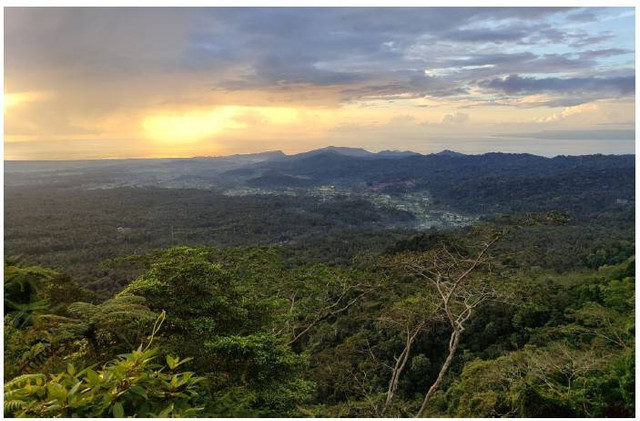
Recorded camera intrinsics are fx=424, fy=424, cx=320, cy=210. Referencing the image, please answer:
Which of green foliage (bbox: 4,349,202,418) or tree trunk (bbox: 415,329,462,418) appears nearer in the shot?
green foliage (bbox: 4,349,202,418)

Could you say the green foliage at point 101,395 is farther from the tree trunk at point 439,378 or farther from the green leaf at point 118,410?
the tree trunk at point 439,378

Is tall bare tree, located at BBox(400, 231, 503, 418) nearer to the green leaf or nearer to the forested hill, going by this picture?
the green leaf

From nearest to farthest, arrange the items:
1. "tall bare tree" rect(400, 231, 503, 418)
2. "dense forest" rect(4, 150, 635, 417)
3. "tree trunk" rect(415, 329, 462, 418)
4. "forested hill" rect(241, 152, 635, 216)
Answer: "dense forest" rect(4, 150, 635, 417) → "tree trunk" rect(415, 329, 462, 418) → "tall bare tree" rect(400, 231, 503, 418) → "forested hill" rect(241, 152, 635, 216)

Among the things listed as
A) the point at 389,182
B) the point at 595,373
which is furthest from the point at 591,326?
the point at 389,182

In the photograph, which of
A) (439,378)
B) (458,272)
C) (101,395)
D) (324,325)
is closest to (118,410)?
(101,395)

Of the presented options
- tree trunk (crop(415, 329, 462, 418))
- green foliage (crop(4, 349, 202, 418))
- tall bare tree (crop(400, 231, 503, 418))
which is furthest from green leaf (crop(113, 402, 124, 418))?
tall bare tree (crop(400, 231, 503, 418))

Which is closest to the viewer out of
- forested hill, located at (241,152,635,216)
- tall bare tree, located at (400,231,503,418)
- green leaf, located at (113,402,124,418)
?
green leaf, located at (113,402,124,418)

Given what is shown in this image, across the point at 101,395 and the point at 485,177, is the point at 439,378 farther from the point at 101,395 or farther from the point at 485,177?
the point at 485,177

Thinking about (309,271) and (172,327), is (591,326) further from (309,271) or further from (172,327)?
(172,327)

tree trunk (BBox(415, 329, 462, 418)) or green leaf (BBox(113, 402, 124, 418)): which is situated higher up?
green leaf (BBox(113, 402, 124, 418))
